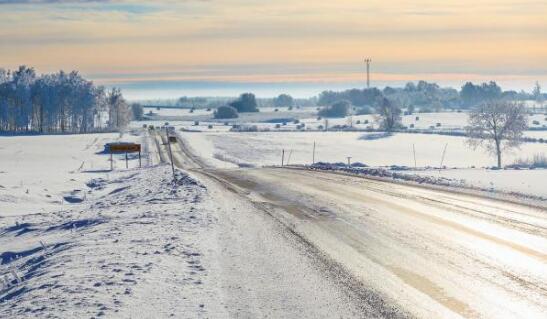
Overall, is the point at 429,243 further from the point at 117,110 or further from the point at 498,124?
the point at 117,110

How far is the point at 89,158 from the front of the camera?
244ft

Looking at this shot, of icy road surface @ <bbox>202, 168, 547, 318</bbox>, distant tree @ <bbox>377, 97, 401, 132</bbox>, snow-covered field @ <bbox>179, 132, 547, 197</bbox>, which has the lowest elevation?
snow-covered field @ <bbox>179, 132, 547, 197</bbox>

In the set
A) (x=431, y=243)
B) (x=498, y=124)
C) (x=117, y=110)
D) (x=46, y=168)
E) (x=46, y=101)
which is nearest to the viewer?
(x=431, y=243)

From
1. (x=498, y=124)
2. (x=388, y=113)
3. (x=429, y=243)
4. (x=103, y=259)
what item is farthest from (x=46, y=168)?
(x=388, y=113)

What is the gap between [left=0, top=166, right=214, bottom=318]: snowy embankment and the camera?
1066 centimetres

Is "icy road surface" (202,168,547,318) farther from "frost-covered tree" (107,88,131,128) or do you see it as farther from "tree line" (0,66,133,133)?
"frost-covered tree" (107,88,131,128)

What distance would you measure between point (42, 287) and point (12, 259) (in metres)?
5.88

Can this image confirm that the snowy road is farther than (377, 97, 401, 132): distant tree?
No

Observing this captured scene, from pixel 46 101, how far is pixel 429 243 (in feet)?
444

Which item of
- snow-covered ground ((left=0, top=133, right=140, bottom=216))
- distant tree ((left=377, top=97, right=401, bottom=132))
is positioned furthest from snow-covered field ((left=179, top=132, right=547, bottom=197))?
distant tree ((left=377, top=97, right=401, bottom=132))

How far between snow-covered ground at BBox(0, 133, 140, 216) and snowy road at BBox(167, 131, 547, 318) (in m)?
9.26

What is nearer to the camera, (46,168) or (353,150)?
(46,168)

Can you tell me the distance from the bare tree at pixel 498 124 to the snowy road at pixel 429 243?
64276 mm

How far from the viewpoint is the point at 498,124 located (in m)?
89.2
